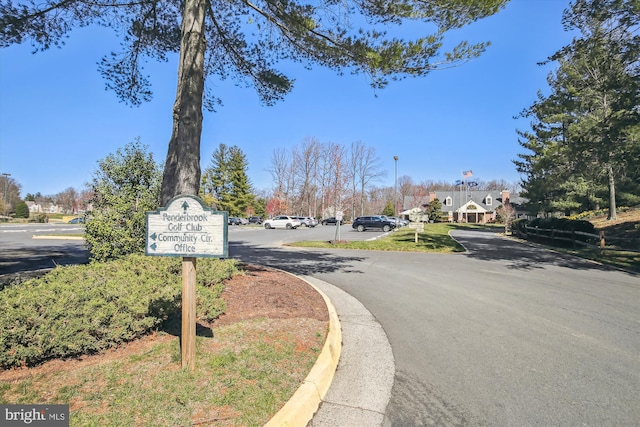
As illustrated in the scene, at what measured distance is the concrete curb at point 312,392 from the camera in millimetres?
2717

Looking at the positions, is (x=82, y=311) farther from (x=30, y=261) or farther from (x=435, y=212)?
(x=435, y=212)

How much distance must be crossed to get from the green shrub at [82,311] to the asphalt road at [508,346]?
286 cm

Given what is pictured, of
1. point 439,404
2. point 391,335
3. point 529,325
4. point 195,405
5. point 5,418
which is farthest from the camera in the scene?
point 529,325

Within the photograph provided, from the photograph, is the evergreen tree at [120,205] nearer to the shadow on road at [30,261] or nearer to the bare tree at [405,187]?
the shadow on road at [30,261]

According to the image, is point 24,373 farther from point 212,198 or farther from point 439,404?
point 212,198

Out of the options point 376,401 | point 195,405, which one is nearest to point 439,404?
point 376,401

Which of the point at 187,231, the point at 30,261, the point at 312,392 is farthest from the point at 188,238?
the point at 30,261

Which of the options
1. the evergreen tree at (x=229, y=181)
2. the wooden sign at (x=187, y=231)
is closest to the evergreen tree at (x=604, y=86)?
the wooden sign at (x=187, y=231)

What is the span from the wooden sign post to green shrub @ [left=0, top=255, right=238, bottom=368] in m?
1.01

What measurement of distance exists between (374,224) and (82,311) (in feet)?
110

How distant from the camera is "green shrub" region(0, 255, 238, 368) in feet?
10.9

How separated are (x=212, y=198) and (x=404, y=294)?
48330 millimetres

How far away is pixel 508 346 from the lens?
179 inches

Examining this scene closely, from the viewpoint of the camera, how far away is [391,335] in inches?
198
